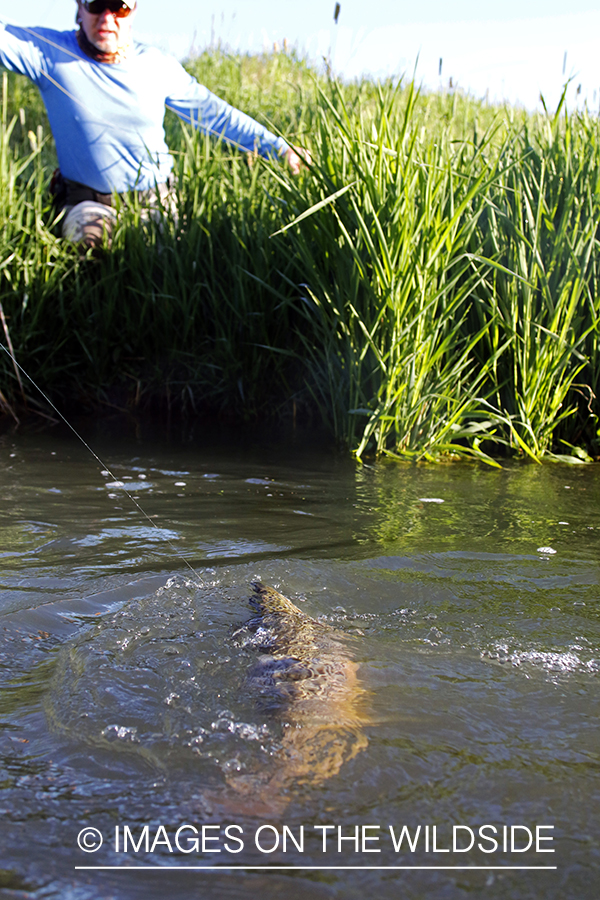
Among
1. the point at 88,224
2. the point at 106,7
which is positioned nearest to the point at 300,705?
the point at 88,224

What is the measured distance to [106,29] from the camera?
464cm

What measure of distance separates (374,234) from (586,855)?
277 cm

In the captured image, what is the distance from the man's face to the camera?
459 cm

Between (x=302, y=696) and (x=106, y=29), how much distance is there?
15.3 feet

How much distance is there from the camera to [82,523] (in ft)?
8.65

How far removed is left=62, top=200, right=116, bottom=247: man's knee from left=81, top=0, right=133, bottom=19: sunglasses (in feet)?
3.83

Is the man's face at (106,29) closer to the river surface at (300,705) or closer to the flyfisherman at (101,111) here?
the flyfisherman at (101,111)

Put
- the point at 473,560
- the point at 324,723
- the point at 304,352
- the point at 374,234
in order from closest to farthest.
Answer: the point at 324,723, the point at 473,560, the point at 374,234, the point at 304,352

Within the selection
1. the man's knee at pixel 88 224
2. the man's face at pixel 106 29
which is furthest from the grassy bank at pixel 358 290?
the man's face at pixel 106 29

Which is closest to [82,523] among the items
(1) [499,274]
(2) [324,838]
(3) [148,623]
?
(3) [148,623]

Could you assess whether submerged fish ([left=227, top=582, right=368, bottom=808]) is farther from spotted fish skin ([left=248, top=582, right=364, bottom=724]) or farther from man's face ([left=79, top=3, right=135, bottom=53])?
man's face ([left=79, top=3, right=135, bottom=53])

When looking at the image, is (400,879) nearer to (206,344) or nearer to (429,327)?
(429,327)

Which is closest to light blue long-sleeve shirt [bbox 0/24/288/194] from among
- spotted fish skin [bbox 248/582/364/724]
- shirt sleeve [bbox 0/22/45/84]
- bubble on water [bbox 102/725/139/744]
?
shirt sleeve [bbox 0/22/45/84]

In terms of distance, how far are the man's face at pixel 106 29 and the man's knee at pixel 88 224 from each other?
3.43 ft
